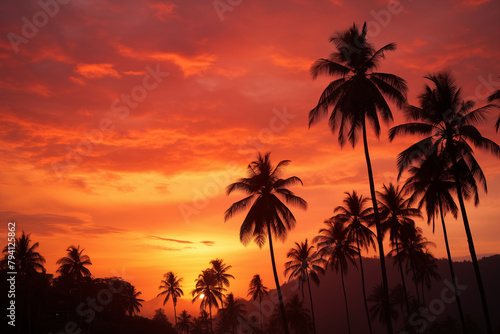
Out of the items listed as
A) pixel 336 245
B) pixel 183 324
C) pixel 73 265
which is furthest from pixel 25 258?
pixel 183 324

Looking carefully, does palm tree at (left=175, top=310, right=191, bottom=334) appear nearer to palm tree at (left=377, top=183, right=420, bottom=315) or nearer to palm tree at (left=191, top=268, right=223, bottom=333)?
palm tree at (left=191, top=268, right=223, bottom=333)

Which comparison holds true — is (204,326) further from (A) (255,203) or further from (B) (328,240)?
(A) (255,203)

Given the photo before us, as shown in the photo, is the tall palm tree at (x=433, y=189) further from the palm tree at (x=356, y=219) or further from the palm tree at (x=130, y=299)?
the palm tree at (x=130, y=299)

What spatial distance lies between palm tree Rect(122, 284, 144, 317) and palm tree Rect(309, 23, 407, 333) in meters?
93.8

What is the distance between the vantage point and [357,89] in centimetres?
2619

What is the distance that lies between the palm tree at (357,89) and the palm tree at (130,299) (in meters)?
93.8

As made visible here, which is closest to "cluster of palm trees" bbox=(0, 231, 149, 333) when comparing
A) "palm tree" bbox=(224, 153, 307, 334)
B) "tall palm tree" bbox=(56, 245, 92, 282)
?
"tall palm tree" bbox=(56, 245, 92, 282)

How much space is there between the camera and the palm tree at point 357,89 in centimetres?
2631

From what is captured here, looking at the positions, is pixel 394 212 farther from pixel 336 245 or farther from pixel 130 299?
pixel 130 299

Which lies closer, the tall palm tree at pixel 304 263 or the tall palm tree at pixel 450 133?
the tall palm tree at pixel 450 133

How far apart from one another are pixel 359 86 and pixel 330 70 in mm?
2336

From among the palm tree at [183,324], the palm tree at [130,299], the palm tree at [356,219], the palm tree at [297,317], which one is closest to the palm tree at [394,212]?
the palm tree at [356,219]

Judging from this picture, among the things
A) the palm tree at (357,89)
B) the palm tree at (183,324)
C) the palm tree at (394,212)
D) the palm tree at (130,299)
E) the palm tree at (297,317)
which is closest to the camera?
the palm tree at (357,89)

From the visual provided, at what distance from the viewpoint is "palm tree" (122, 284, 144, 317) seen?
356ft
